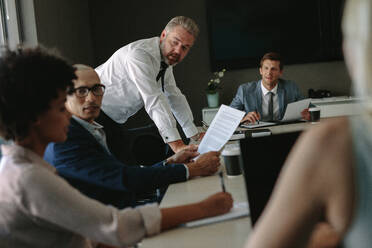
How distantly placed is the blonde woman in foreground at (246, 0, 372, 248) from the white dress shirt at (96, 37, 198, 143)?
69.9 inches

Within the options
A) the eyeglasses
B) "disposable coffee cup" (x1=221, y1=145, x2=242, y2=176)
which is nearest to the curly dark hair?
the eyeglasses

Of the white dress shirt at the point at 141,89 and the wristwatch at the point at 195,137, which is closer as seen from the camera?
the white dress shirt at the point at 141,89

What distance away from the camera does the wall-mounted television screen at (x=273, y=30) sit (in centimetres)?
476

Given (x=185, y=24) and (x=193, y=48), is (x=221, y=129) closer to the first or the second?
(x=185, y=24)

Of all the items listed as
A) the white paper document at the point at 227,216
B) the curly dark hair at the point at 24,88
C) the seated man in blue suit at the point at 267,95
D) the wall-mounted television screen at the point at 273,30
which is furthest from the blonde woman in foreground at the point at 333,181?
the wall-mounted television screen at the point at 273,30

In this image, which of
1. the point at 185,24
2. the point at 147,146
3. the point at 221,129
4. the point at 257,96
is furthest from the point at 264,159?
the point at 257,96

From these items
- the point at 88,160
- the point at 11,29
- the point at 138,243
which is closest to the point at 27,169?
the point at 138,243

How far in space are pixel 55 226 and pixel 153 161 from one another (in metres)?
1.89

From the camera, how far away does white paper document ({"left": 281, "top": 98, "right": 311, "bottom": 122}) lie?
2945 millimetres

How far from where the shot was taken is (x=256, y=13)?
4797 mm

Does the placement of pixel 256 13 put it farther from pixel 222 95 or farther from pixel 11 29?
pixel 11 29

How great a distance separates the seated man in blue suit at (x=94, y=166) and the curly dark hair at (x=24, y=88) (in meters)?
0.32

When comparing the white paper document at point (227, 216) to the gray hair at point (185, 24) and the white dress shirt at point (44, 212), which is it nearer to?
the white dress shirt at point (44, 212)

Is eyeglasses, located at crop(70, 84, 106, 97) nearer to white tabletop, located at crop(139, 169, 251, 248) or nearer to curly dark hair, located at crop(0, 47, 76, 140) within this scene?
curly dark hair, located at crop(0, 47, 76, 140)
